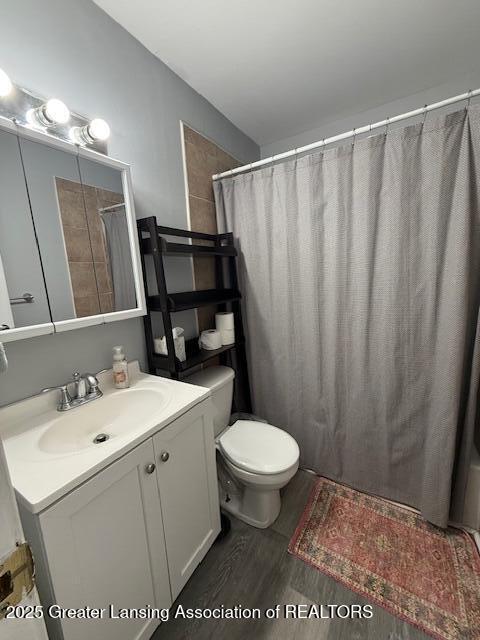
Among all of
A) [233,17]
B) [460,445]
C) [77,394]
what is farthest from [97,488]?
[233,17]

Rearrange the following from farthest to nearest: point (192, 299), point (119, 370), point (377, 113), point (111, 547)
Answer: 1. point (377, 113)
2. point (192, 299)
3. point (119, 370)
4. point (111, 547)

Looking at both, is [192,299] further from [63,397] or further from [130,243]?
[63,397]

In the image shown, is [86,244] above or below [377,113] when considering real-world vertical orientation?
below

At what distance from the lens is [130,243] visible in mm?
1269

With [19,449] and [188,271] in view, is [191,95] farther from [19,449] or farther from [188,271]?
[19,449]

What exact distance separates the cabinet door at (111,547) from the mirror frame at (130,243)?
0.54 m

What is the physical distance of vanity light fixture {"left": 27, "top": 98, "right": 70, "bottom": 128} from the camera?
96 cm

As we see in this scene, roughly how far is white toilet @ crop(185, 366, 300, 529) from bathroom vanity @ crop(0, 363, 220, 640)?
0.64 feet

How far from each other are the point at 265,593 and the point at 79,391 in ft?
3.74

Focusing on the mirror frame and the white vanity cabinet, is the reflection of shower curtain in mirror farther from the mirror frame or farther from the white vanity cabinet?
the white vanity cabinet

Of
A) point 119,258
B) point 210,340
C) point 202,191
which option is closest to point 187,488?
point 210,340

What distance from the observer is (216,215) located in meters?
1.81

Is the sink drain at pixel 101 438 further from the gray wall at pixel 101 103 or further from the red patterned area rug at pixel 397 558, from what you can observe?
the red patterned area rug at pixel 397 558

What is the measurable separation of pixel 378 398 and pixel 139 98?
1.96 metres
